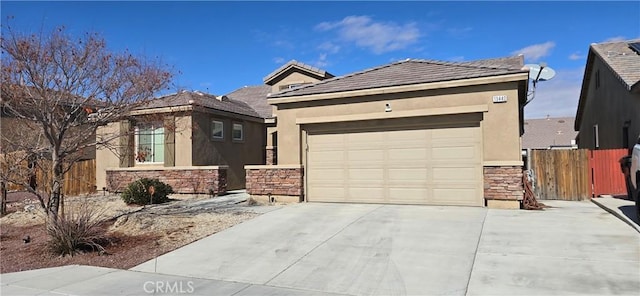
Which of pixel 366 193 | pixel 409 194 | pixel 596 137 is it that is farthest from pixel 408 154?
pixel 596 137

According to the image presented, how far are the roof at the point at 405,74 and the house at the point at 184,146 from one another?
12.6ft

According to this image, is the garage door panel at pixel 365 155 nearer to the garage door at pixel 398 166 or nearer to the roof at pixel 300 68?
the garage door at pixel 398 166

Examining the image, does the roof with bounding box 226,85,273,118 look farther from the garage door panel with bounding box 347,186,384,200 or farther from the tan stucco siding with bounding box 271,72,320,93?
the garage door panel with bounding box 347,186,384,200

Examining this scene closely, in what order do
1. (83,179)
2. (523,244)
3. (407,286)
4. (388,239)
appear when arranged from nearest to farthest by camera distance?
(407,286) < (523,244) < (388,239) < (83,179)

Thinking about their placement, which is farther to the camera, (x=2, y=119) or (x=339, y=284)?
(x=2, y=119)

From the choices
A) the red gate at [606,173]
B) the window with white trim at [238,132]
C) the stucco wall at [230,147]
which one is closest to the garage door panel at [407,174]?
the red gate at [606,173]

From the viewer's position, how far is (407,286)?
5.59 m

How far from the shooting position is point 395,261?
662 centimetres

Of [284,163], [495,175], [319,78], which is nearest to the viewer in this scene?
[495,175]

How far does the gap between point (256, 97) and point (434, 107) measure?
52.2 ft

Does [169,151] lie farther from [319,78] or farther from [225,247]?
[225,247]

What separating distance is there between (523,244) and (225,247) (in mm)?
5220

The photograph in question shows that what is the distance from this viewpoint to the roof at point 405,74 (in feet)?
37.2

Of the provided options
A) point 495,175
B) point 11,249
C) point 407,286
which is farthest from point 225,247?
point 495,175
